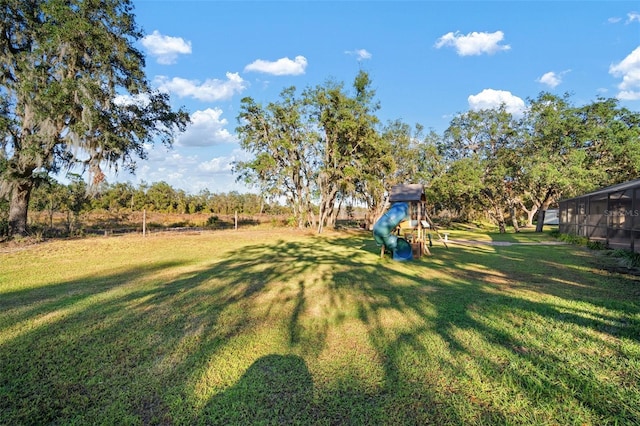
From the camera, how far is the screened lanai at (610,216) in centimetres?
902

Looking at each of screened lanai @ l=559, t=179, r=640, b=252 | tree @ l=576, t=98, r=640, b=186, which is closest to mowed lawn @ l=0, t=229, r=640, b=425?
screened lanai @ l=559, t=179, r=640, b=252

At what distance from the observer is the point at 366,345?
125 inches

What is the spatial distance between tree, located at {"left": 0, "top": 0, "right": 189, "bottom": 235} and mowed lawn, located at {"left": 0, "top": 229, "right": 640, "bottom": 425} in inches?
293

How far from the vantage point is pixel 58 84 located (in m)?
10.5

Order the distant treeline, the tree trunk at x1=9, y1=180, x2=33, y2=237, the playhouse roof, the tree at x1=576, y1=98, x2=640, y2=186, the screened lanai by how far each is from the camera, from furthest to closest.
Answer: the tree at x1=576, y1=98, x2=640, y2=186 → the distant treeline → the tree trunk at x1=9, y1=180, x2=33, y2=237 → the playhouse roof → the screened lanai

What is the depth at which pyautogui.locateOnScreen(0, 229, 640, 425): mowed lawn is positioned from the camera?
2168 millimetres

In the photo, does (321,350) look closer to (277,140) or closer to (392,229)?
(392,229)

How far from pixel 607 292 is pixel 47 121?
16668 millimetres

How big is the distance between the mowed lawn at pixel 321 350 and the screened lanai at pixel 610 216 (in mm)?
4920

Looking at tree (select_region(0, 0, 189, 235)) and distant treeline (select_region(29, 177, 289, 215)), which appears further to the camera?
distant treeline (select_region(29, 177, 289, 215))

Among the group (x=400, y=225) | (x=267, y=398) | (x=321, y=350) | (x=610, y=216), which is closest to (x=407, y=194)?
(x=400, y=225)

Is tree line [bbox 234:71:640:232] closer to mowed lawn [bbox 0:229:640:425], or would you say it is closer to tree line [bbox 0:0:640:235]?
tree line [bbox 0:0:640:235]

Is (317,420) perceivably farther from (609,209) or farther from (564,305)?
(609,209)

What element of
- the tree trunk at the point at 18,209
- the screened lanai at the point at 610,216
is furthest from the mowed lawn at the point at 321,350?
the tree trunk at the point at 18,209
